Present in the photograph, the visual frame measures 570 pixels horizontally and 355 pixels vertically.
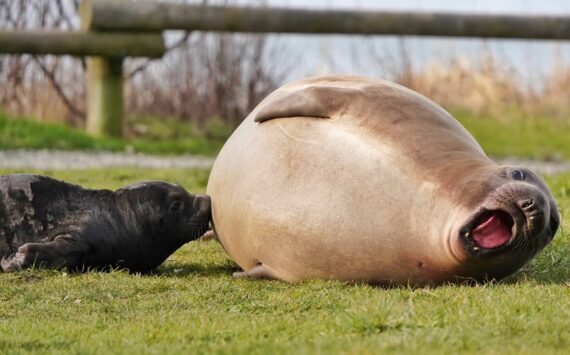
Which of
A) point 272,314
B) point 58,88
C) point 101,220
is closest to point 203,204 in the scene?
point 101,220

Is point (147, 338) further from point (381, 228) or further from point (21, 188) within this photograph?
point (21, 188)

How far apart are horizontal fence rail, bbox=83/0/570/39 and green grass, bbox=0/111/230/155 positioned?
121 cm

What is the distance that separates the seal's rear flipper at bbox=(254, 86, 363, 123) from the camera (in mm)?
5895

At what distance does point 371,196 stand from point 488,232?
549 millimetres

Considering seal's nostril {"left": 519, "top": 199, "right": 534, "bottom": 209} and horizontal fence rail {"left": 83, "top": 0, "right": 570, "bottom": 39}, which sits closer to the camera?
seal's nostril {"left": 519, "top": 199, "right": 534, "bottom": 209}

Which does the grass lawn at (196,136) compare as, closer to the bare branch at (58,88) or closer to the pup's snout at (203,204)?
the bare branch at (58,88)

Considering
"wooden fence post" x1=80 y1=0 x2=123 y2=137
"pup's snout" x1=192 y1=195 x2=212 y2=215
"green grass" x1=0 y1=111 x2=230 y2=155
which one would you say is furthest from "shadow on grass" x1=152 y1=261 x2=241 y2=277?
"wooden fence post" x1=80 y1=0 x2=123 y2=137

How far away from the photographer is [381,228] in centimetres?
541

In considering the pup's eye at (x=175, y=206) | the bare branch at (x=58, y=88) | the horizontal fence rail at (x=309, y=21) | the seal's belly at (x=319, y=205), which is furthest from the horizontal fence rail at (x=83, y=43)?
the seal's belly at (x=319, y=205)

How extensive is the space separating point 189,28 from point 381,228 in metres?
8.44

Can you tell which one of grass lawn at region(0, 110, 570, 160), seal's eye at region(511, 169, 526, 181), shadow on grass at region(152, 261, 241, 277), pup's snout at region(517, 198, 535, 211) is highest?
seal's eye at region(511, 169, 526, 181)

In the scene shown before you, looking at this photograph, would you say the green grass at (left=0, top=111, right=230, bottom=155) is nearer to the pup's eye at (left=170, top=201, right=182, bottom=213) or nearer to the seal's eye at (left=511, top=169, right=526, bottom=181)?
the pup's eye at (left=170, top=201, right=182, bottom=213)

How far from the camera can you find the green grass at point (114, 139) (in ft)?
43.5

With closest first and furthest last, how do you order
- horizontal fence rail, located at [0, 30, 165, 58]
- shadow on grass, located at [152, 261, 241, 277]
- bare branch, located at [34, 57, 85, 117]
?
shadow on grass, located at [152, 261, 241, 277] → horizontal fence rail, located at [0, 30, 165, 58] → bare branch, located at [34, 57, 85, 117]
